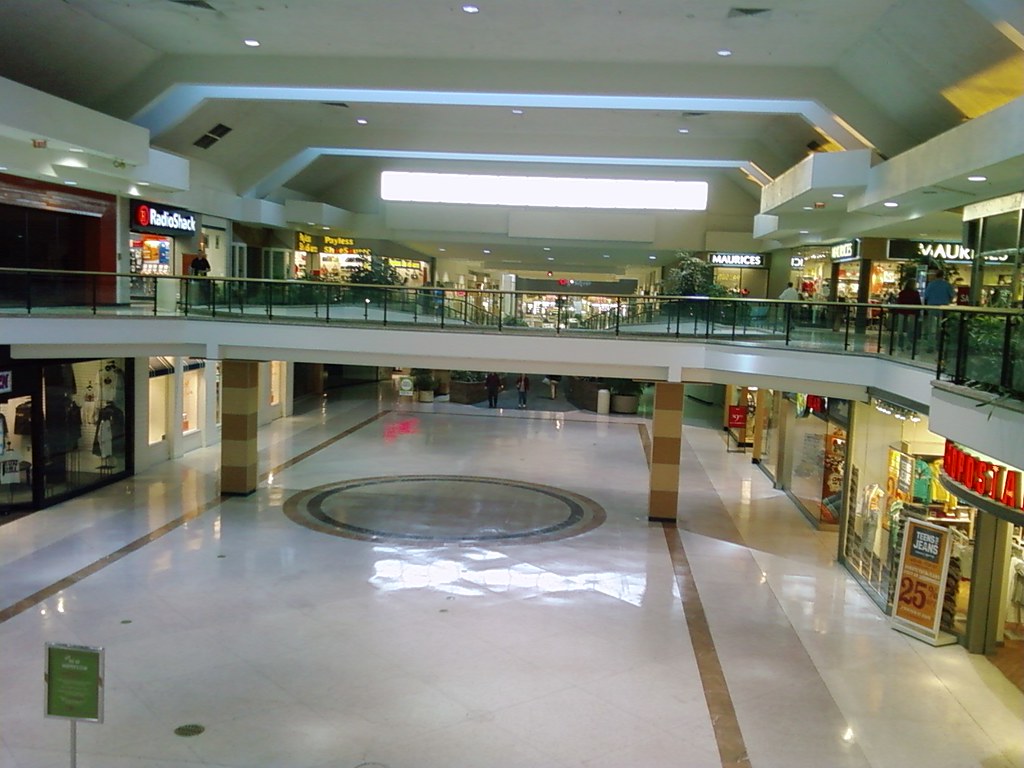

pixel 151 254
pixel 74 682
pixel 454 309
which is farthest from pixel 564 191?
pixel 74 682

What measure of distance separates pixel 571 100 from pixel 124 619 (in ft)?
43.3

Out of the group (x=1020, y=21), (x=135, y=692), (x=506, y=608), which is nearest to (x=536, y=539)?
(x=506, y=608)

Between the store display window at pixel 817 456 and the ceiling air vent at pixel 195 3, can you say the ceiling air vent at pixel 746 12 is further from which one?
the ceiling air vent at pixel 195 3

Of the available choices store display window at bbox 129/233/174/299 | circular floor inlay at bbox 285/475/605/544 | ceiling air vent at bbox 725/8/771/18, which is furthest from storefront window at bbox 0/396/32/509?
ceiling air vent at bbox 725/8/771/18

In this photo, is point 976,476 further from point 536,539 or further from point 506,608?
point 536,539

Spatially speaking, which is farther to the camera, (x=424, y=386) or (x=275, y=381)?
(x=424, y=386)

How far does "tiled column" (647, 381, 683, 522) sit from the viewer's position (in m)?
17.1

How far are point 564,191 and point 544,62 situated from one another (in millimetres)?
12884

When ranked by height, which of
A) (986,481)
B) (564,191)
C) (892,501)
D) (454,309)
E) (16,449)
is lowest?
(16,449)

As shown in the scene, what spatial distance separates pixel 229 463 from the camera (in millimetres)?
17922

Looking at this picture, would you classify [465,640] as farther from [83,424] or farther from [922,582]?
[83,424]

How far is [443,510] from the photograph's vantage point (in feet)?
57.3

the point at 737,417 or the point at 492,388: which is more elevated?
the point at 737,417

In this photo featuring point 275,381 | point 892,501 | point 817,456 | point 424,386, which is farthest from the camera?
point 424,386
